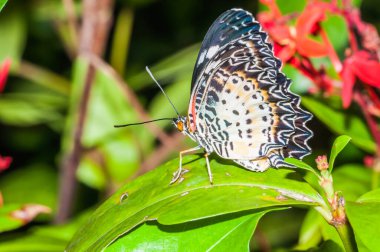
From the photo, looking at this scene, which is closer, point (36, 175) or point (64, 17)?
point (64, 17)

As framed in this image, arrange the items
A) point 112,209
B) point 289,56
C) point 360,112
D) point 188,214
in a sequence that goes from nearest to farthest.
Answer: point 188,214 < point 112,209 < point 289,56 < point 360,112

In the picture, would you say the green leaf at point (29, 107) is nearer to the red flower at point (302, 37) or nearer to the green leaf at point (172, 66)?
the green leaf at point (172, 66)

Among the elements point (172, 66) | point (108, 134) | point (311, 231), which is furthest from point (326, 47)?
point (108, 134)

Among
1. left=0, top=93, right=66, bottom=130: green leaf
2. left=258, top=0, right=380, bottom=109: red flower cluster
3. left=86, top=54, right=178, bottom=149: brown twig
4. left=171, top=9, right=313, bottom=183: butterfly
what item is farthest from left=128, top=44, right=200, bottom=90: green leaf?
left=171, top=9, right=313, bottom=183: butterfly

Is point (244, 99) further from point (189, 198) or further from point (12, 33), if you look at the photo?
point (12, 33)

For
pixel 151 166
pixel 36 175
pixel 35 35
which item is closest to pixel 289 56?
pixel 151 166

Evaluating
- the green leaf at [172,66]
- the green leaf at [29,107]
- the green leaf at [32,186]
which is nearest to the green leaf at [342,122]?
the green leaf at [172,66]

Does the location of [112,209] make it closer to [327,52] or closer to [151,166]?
[327,52]
